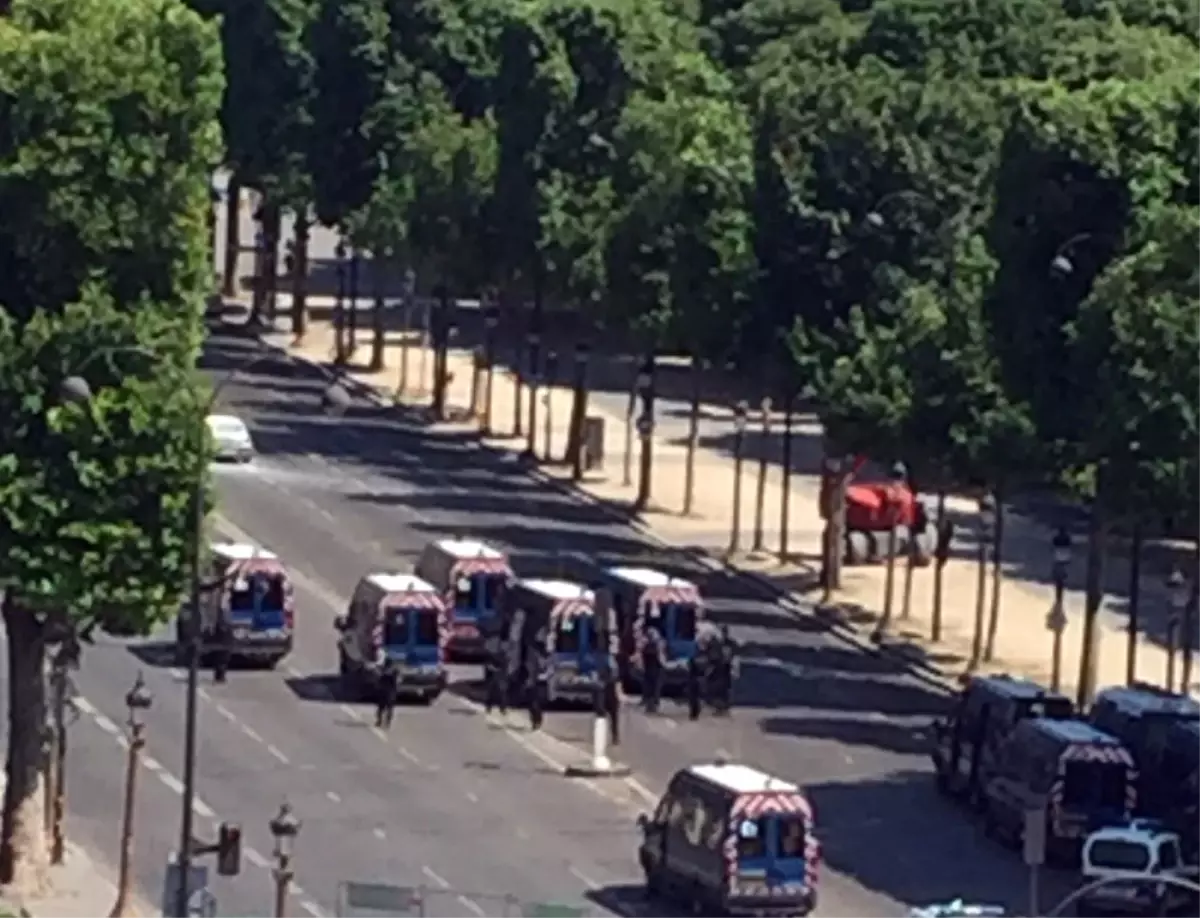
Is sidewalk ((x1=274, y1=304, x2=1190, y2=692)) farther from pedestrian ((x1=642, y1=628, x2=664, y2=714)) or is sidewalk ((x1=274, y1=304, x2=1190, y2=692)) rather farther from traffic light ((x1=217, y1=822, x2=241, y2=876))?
traffic light ((x1=217, y1=822, x2=241, y2=876))

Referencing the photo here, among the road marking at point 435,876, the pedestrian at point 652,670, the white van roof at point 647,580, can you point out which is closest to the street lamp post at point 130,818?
the road marking at point 435,876

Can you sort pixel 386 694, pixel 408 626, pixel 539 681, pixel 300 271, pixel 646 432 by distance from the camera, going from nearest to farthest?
pixel 386 694 < pixel 539 681 < pixel 408 626 < pixel 646 432 < pixel 300 271

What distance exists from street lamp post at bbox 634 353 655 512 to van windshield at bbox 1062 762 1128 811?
37103 millimetres

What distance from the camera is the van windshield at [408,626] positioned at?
3605 inches

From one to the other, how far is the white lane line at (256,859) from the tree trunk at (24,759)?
362 cm

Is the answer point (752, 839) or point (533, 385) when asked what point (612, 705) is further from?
point (533, 385)

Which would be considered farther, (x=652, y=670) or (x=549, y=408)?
(x=549, y=408)

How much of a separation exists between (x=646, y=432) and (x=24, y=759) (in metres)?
42.8

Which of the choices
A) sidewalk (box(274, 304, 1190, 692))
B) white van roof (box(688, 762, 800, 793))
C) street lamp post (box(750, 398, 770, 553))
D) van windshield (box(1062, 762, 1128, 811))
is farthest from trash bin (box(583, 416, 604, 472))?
white van roof (box(688, 762, 800, 793))

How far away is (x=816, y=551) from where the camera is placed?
116812mm

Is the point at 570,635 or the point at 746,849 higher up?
the point at 570,635

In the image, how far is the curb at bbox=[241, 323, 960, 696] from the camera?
10069cm

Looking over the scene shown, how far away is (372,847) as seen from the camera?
262 feet

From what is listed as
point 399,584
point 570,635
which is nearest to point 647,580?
point 570,635
